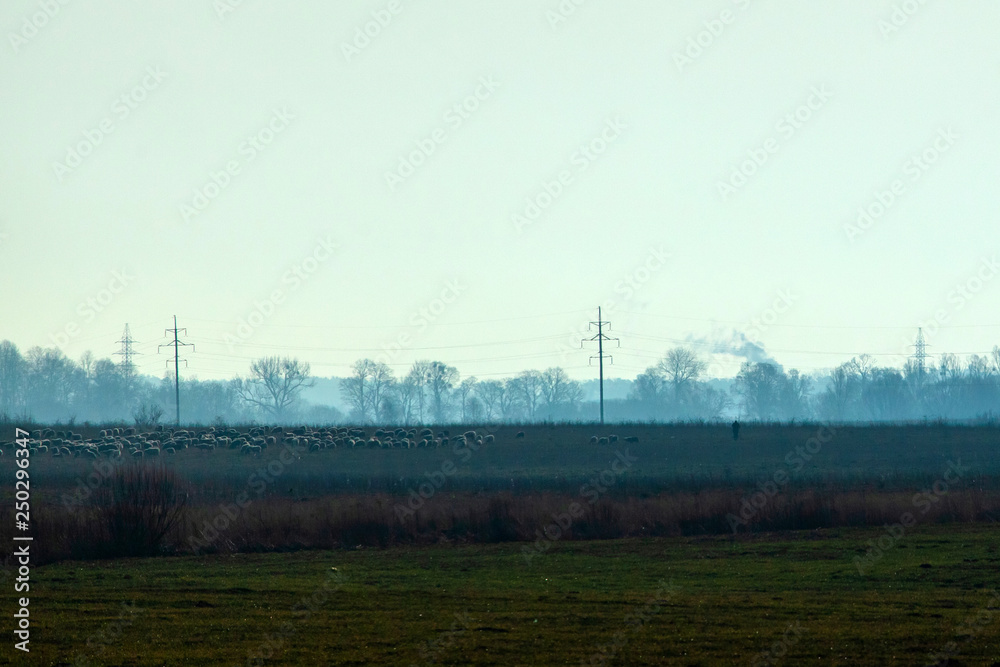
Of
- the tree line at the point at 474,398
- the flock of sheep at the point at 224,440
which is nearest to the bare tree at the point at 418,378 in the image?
the tree line at the point at 474,398

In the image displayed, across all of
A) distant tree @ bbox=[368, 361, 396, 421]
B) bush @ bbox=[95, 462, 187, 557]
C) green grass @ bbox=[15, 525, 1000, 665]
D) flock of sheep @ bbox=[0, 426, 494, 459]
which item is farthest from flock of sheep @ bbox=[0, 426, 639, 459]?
distant tree @ bbox=[368, 361, 396, 421]

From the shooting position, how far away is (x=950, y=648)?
12.4 meters

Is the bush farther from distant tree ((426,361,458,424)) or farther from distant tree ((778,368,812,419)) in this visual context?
distant tree ((778,368,812,419))

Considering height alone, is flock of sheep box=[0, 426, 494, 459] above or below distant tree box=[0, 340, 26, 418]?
below

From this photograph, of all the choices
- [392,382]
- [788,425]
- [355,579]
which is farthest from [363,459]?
[392,382]

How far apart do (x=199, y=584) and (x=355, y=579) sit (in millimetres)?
2944

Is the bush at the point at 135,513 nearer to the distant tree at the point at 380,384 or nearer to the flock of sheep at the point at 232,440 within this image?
the flock of sheep at the point at 232,440

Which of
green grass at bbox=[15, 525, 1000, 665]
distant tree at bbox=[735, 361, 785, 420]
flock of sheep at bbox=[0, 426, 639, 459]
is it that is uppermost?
distant tree at bbox=[735, 361, 785, 420]

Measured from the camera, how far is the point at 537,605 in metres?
16.3

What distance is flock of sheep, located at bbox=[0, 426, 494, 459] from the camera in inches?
2287

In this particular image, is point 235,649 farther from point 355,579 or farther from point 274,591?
point 355,579

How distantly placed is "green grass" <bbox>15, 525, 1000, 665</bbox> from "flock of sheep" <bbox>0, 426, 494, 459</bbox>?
3653 cm

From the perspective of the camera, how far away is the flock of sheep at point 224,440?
58.1 meters

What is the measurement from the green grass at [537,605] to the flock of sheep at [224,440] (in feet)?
120
